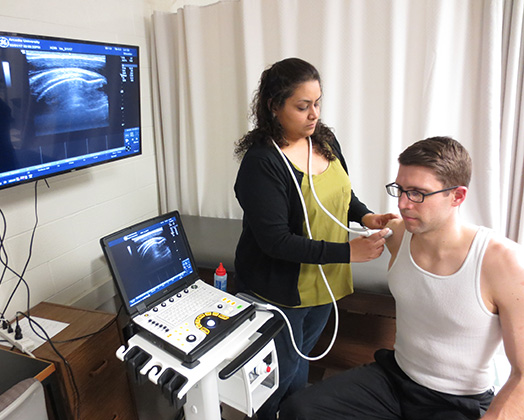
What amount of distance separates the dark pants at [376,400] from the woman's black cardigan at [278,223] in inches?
12.4

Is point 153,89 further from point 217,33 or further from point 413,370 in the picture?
point 413,370

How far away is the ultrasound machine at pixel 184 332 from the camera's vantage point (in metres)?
1.14

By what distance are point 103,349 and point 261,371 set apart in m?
0.67

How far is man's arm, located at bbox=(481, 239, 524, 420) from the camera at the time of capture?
40.7 inches

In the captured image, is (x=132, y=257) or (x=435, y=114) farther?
(x=435, y=114)

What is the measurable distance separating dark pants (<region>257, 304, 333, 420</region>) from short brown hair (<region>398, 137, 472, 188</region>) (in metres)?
0.68

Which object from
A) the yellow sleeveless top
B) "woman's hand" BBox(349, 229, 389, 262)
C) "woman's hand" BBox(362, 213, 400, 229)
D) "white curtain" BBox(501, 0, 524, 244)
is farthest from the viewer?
"white curtain" BBox(501, 0, 524, 244)

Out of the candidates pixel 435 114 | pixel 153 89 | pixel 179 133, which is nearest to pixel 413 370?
pixel 435 114

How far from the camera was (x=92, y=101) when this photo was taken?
5.49ft

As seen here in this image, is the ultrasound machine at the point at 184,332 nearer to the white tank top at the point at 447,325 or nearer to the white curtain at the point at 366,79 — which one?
the white tank top at the point at 447,325

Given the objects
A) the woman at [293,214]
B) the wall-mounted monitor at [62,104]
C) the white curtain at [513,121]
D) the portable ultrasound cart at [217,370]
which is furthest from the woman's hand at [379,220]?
the wall-mounted monitor at [62,104]

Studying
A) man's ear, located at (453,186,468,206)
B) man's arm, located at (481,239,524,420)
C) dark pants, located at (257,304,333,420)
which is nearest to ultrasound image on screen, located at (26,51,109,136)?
dark pants, located at (257,304,333,420)

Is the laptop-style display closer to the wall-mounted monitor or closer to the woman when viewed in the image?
the woman

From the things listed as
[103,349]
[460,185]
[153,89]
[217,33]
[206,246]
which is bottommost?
[103,349]
